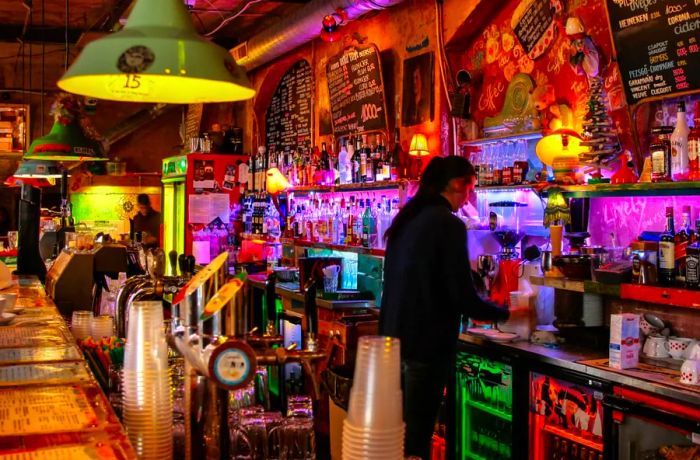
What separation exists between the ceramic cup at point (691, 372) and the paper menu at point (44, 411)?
8.25ft

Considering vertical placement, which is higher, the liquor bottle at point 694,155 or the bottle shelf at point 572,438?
the liquor bottle at point 694,155

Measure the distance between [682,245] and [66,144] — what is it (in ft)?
14.0

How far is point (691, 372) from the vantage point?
337 centimetres

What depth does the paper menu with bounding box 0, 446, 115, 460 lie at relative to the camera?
1515 mm

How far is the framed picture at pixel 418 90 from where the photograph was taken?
623 cm

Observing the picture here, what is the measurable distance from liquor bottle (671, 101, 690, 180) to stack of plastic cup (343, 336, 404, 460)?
2788 millimetres

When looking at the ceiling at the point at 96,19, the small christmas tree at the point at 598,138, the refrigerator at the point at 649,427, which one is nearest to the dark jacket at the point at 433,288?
the refrigerator at the point at 649,427

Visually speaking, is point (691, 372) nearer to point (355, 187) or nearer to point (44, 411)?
point (44, 411)

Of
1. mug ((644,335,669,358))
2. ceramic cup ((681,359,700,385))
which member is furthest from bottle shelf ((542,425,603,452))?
ceramic cup ((681,359,700,385))

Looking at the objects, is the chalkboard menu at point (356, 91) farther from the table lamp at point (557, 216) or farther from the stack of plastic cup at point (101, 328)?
the stack of plastic cup at point (101, 328)

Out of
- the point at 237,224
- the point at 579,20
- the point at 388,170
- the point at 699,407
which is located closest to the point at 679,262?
the point at 699,407

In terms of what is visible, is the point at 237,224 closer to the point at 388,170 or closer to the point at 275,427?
the point at 388,170

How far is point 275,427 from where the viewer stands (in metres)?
1.77

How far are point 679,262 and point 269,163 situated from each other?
21.4 ft
